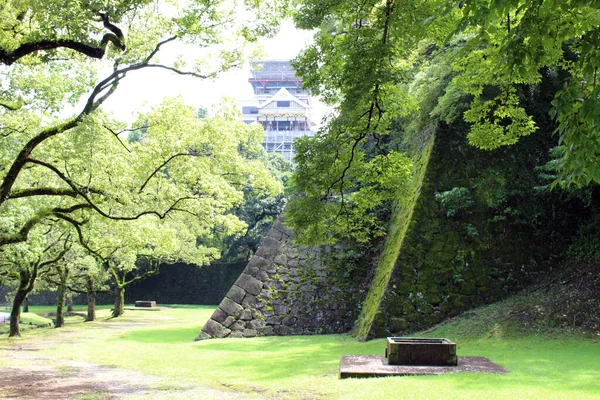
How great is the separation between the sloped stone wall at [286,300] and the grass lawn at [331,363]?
0.56m

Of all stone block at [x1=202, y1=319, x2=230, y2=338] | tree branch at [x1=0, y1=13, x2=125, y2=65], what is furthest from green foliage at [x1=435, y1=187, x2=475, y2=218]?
tree branch at [x1=0, y1=13, x2=125, y2=65]

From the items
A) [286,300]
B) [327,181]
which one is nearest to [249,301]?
[286,300]

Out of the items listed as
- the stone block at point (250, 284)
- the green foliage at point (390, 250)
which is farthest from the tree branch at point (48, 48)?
the stone block at point (250, 284)

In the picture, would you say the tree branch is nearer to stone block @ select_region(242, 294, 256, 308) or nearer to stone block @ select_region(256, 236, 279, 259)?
stone block @ select_region(242, 294, 256, 308)

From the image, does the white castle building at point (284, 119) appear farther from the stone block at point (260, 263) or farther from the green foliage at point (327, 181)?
the green foliage at point (327, 181)

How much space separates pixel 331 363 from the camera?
793 cm

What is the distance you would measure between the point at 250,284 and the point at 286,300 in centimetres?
96

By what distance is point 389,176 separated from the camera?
624 centimetres

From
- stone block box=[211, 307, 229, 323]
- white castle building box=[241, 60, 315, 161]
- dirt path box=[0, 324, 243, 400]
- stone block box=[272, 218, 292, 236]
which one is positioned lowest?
dirt path box=[0, 324, 243, 400]

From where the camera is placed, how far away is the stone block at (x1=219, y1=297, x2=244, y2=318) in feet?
39.7

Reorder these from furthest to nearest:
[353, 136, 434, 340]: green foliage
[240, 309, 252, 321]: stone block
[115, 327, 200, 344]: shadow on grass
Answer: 1. [115, 327, 200, 344]: shadow on grass
2. [240, 309, 252, 321]: stone block
3. [353, 136, 434, 340]: green foliage

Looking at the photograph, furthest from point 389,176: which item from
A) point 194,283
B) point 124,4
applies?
point 194,283

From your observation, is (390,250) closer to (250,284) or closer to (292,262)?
(292,262)

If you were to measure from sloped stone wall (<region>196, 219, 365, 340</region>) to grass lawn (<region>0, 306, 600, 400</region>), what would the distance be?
558 millimetres
